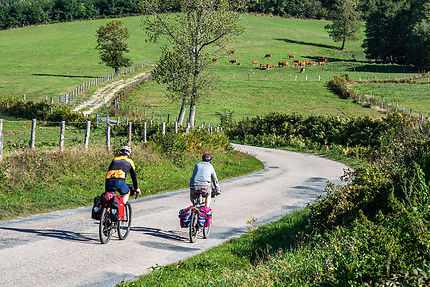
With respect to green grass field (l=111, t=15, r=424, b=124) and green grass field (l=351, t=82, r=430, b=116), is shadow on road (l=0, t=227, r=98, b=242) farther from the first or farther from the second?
green grass field (l=351, t=82, r=430, b=116)

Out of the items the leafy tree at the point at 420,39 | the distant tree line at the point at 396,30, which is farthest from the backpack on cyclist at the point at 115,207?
the distant tree line at the point at 396,30

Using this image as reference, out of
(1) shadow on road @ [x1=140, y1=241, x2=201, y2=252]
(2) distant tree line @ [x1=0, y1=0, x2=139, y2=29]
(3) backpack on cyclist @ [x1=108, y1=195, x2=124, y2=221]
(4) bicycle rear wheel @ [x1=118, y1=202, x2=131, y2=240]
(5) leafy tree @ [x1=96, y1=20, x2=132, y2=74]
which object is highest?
(2) distant tree line @ [x1=0, y1=0, x2=139, y2=29]

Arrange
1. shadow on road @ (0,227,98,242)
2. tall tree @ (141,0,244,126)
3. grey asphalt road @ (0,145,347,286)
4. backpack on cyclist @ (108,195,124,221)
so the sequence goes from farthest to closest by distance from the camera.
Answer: tall tree @ (141,0,244,126), shadow on road @ (0,227,98,242), backpack on cyclist @ (108,195,124,221), grey asphalt road @ (0,145,347,286)

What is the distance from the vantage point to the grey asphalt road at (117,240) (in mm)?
8586

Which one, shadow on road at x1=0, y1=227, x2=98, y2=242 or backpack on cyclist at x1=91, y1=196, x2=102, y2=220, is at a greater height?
backpack on cyclist at x1=91, y1=196, x2=102, y2=220

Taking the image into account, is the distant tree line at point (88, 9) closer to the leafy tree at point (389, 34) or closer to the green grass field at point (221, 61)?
the green grass field at point (221, 61)

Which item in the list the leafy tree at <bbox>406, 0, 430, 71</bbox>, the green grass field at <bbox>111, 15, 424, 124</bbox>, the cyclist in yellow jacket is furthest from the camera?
the leafy tree at <bbox>406, 0, 430, 71</bbox>

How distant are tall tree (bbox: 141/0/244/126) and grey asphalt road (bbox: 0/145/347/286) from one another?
1935 cm

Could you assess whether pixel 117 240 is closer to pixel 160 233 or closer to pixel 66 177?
pixel 160 233

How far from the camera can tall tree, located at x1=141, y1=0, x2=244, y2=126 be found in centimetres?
3603

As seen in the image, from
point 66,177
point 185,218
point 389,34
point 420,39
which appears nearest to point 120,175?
point 185,218

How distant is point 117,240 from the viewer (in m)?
11.1

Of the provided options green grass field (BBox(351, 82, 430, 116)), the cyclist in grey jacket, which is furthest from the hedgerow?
green grass field (BBox(351, 82, 430, 116))

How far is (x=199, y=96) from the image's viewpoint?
1494 inches
